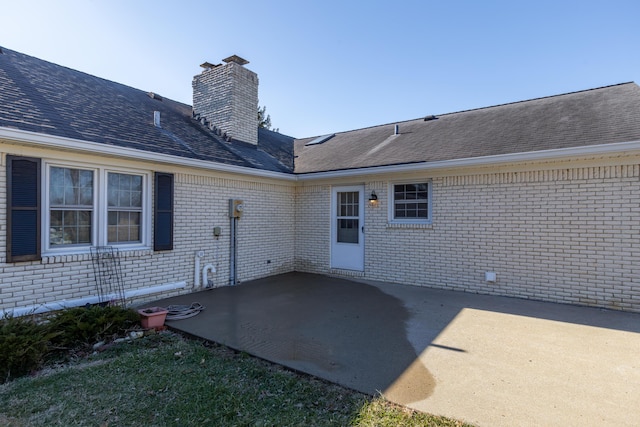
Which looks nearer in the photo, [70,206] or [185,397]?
[185,397]

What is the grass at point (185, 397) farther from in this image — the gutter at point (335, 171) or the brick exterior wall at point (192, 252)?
the gutter at point (335, 171)

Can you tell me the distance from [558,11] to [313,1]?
5.74 metres

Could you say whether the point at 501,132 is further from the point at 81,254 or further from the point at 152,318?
the point at 81,254

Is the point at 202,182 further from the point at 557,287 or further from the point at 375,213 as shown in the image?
the point at 557,287

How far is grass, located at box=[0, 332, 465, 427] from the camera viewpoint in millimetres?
2557

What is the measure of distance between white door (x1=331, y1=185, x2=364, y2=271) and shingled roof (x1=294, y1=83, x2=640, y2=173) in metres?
0.79

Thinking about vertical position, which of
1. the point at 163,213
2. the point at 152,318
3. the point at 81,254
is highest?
the point at 163,213

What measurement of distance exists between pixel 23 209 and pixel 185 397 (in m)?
3.68

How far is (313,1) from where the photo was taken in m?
8.84

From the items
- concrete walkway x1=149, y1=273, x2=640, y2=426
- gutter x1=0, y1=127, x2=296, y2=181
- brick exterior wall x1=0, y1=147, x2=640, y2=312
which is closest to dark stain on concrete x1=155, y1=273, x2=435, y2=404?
concrete walkway x1=149, y1=273, x2=640, y2=426

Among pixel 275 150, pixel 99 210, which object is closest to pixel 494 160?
pixel 275 150

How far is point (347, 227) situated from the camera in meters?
8.72

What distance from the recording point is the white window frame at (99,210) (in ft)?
15.9

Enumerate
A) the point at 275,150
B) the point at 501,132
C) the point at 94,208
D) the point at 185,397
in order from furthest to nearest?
the point at 275,150
the point at 501,132
the point at 94,208
the point at 185,397
